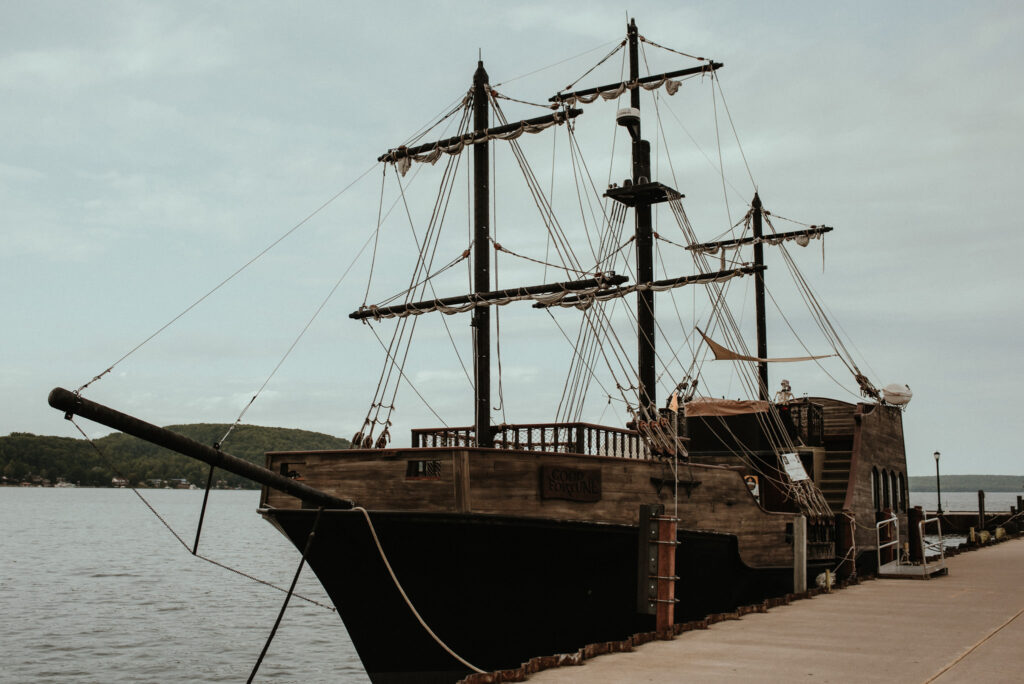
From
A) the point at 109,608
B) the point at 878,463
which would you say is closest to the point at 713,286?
the point at 878,463

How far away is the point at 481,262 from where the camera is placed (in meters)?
15.5

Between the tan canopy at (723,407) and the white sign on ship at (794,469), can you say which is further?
the tan canopy at (723,407)

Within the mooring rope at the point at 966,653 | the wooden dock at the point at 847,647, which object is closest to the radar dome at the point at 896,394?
the wooden dock at the point at 847,647

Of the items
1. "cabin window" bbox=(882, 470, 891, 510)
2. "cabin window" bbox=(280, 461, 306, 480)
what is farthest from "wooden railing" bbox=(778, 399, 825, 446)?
"cabin window" bbox=(280, 461, 306, 480)

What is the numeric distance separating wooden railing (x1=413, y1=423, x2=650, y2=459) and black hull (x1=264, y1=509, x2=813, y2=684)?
129cm

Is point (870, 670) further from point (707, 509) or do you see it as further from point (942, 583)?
point (942, 583)

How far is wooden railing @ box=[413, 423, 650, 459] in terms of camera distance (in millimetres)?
13586

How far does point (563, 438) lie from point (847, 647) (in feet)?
16.5

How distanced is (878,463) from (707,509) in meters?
9.51

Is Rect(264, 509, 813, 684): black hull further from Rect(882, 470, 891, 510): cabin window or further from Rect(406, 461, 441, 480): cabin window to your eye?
Rect(882, 470, 891, 510): cabin window

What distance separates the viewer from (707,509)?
15.4 meters

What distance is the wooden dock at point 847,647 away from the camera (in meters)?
8.68

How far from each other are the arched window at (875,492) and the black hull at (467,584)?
11232mm

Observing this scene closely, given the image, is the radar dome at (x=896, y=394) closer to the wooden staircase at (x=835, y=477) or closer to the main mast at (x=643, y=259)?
the wooden staircase at (x=835, y=477)
